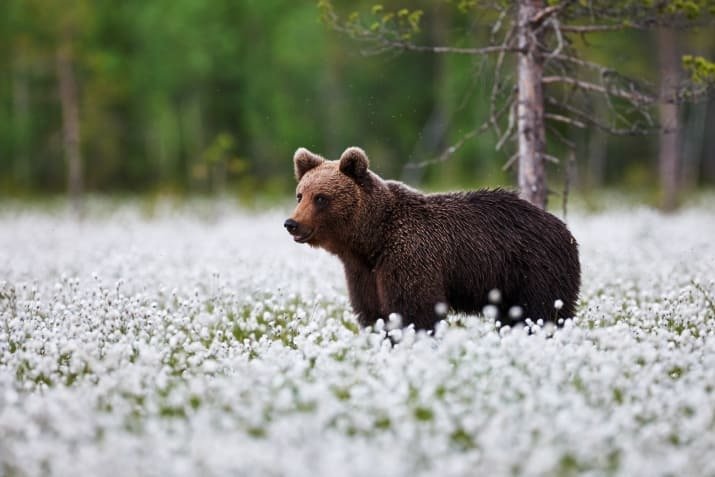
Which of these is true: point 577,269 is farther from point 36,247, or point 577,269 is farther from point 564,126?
point 564,126

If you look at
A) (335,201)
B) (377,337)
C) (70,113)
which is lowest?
(377,337)

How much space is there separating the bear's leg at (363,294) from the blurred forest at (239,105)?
23.8 meters

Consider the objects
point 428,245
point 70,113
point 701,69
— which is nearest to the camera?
point 428,245

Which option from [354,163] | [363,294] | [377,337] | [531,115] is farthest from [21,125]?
[377,337]

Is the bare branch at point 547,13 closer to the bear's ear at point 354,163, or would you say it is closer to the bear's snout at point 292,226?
the bear's ear at point 354,163

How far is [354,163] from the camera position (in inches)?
283

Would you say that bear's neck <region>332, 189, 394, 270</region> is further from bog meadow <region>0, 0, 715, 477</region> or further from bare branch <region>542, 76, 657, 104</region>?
bare branch <region>542, 76, 657, 104</region>

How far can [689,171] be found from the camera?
3628cm

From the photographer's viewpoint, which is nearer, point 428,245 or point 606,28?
point 428,245

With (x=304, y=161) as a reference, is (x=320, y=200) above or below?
below

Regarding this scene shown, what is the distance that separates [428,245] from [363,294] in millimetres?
746

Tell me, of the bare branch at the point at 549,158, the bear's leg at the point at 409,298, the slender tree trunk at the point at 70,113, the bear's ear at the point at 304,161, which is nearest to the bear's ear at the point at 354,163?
the bear's ear at the point at 304,161

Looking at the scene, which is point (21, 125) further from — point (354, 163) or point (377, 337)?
point (377, 337)

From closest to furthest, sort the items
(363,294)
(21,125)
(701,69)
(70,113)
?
(363,294) → (701,69) → (70,113) → (21,125)
